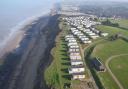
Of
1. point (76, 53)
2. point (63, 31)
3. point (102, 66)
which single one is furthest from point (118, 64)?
point (63, 31)

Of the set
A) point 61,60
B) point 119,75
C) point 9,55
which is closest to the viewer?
point 119,75

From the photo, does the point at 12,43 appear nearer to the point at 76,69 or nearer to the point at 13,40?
the point at 13,40

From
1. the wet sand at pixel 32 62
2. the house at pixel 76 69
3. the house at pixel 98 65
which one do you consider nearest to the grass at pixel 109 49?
the house at pixel 98 65

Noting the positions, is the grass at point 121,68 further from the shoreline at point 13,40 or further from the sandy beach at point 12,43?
the sandy beach at point 12,43

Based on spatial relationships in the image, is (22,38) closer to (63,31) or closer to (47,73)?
(63,31)

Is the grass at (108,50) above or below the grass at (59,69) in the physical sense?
below

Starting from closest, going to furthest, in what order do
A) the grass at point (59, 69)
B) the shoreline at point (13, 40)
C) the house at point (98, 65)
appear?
1. the grass at point (59, 69)
2. the house at point (98, 65)
3. the shoreline at point (13, 40)

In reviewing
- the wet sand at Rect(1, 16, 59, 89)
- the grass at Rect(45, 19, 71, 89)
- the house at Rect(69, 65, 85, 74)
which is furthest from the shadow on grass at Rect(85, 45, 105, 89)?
the wet sand at Rect(1, 16, 59, 89)
